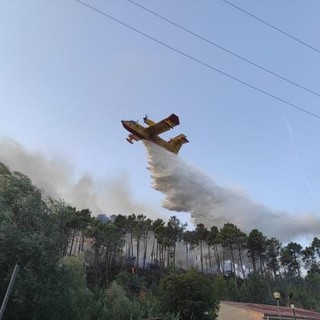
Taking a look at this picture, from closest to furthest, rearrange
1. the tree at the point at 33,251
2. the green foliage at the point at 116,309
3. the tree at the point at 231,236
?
the tree at the point at 33,251, the green foliage at the point at 116,309, the tree at the point at 231,236

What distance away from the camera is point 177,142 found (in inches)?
2527

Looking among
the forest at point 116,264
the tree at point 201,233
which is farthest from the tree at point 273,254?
the tree at point 201,233

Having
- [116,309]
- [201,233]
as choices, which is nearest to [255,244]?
[201,233]

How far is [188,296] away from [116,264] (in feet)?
203

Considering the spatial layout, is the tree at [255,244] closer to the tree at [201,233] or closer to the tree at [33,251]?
the tree at [201,233]

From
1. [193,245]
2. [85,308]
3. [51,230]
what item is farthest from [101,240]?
[51,230]

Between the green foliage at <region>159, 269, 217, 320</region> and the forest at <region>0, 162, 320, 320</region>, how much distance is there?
0.34ft

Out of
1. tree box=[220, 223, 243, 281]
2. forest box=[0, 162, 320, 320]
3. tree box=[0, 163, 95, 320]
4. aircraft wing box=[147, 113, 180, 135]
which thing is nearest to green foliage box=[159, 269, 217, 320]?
forest box=[0, 162, 320, 320]

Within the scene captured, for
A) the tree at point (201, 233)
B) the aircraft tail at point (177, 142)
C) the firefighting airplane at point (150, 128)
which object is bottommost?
the firefighting airplane at point (150, 128)

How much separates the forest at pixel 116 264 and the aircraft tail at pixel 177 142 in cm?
1881

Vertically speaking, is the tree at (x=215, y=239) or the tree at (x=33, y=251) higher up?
the tree at (x=215, y=239)

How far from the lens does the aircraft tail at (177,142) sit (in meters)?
62.8

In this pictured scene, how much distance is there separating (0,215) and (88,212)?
79010 millimetres

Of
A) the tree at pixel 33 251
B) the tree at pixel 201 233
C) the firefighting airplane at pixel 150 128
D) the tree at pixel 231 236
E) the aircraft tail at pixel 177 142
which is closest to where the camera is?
the tree at pixel 33 251
